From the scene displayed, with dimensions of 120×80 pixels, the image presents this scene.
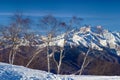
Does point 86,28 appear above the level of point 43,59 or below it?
above

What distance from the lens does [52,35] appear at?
3216 cm

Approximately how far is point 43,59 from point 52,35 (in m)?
9.58

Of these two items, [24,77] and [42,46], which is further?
[42,46]

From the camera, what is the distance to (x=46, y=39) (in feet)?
106

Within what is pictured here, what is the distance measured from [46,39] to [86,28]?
13.0 feet

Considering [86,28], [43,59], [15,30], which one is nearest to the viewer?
[15,30]

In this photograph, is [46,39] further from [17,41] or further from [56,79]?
[56,79]

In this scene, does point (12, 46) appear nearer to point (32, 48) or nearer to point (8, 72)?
point (32, 48)

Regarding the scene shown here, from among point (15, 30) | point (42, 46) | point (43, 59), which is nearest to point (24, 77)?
point (15, 30)

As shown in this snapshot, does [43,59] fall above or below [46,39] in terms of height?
below

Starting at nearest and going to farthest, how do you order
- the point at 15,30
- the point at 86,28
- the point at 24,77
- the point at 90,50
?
the point at 24,77 < the point at 15,30 < the point at 86,28 < the point at 90,50

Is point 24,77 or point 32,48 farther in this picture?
point 32,48

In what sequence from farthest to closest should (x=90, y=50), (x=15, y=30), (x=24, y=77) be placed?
1. (x=90, y=50)
2. (x=15, y=30)
3. (x=24, y=77)

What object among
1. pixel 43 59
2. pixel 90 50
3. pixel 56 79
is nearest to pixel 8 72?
pixel 56 79
